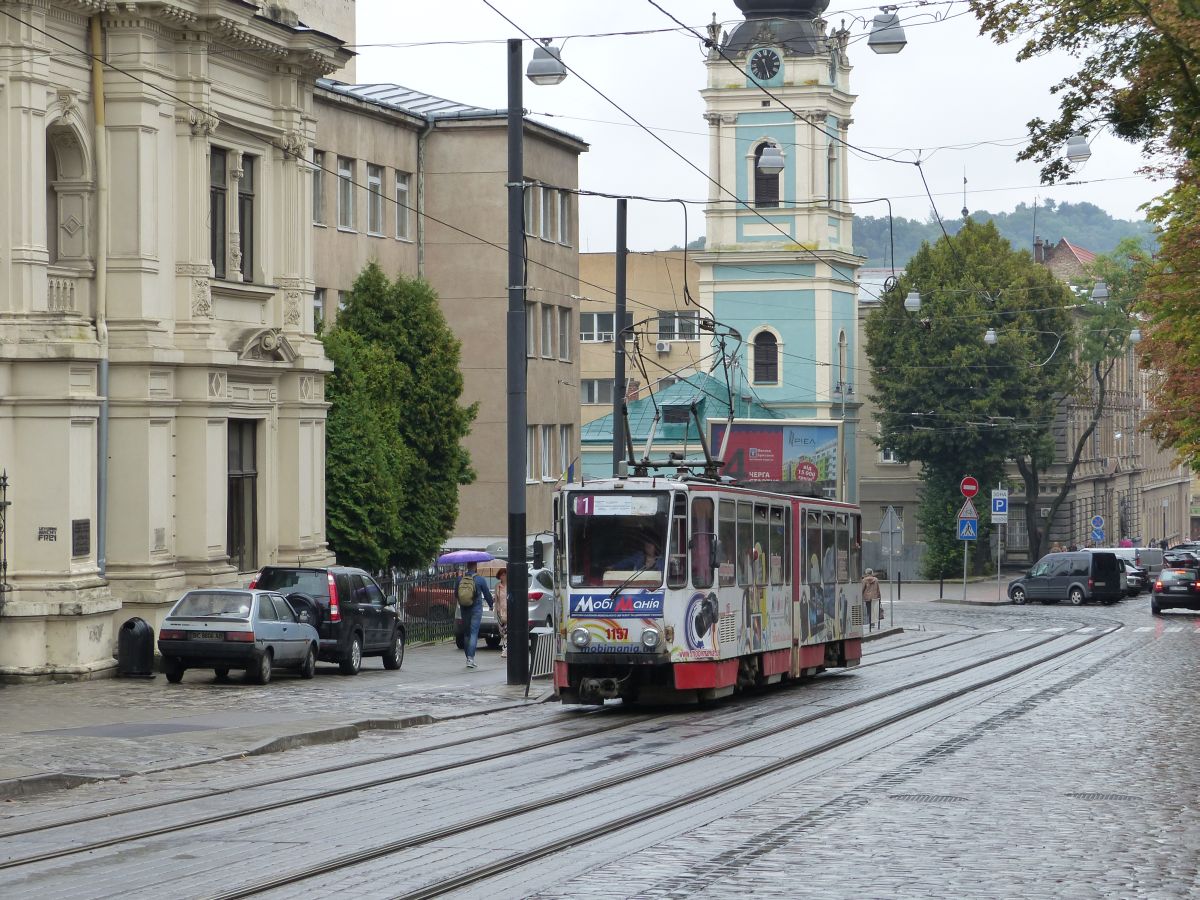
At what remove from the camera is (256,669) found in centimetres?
2744

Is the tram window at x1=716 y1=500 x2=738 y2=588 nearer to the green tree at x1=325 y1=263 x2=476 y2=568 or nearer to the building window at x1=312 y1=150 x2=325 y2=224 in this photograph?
the green tree at x1=325 y1=263 x2=476 y2=568

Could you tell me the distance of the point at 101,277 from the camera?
29.8 metres

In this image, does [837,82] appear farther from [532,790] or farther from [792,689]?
[532,790]

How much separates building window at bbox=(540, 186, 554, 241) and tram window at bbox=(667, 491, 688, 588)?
31.3 meters

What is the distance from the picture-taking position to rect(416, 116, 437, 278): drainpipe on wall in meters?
51.0

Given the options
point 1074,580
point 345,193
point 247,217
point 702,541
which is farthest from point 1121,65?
point 1074,580

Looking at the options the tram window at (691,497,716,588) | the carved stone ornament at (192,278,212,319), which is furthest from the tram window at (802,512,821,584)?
the carved stone ornament at (192,278,212,319)

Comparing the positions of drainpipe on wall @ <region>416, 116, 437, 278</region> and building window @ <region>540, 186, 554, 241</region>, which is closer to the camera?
drainpipe on wall @ <region>416, 116, 437, 278</region>

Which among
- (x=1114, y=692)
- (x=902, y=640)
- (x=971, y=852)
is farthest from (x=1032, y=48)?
(x=902, y=640)

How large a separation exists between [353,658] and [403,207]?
73.1ft

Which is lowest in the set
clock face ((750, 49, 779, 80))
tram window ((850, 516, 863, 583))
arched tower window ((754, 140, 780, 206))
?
tram window ((850, 516, 863, 583))

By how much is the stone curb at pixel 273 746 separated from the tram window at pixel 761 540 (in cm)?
318

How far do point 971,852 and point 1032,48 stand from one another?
1196 centimetres

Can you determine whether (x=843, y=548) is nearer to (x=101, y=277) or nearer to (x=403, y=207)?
(x=101, y=277)
